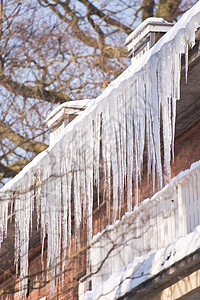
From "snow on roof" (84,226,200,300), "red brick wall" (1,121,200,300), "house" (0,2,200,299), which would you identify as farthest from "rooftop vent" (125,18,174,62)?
"snow on roof" (84,226,200,300)

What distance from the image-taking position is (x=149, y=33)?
8.25 metres

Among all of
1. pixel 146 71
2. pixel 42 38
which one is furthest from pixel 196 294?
pixel 42 38

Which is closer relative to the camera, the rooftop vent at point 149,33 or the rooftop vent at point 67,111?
the rooftop vent at point 149,33

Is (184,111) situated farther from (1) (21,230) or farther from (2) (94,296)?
(1) (21,230)

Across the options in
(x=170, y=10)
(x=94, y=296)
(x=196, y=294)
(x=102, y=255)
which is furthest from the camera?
(x=170, y=10)

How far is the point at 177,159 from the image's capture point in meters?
8.10

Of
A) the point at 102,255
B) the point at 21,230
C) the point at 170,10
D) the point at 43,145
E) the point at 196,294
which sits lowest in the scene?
the point at 196,294

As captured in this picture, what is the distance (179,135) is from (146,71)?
78.9 inches

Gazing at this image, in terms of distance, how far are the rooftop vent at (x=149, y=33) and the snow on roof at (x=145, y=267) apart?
9.66 feet

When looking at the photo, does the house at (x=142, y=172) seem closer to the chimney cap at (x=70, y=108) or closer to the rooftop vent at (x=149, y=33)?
the rooftop vent at (x=149, y=33)

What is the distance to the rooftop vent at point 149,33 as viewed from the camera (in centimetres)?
821

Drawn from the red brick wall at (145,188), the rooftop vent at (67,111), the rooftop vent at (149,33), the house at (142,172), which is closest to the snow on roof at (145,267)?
the house at (142,172)

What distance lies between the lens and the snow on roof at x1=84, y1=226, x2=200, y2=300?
20.3ft

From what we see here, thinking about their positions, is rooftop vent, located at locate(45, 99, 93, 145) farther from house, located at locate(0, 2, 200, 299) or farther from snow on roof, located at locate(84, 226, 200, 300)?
snow on roof, located at locate(84, 226, 200, 300)
